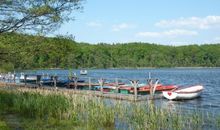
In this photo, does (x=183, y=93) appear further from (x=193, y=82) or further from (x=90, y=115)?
(x=193, y=82)

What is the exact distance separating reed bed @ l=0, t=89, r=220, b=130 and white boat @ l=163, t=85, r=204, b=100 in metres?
12.5

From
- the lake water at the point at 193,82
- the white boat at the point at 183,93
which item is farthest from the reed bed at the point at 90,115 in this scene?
the white boat at the point at 183,93

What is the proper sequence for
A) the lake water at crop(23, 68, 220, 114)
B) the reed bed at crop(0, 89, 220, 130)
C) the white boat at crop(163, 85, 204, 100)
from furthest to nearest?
the white boat at crop(163, 85, 204, 100) → the lake water at crop(23, 68, 220, 114) → the reed bed at crop(0, 89, 220, 130)

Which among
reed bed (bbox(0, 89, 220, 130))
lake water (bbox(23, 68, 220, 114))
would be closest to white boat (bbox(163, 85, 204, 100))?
lake water (bbox(23, 68, 220, 114))

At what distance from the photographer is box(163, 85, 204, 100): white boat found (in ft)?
107

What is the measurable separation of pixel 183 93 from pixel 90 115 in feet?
56.4

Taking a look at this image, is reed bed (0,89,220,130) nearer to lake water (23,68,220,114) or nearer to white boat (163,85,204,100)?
lake water (23,68,220,114)

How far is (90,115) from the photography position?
18.8 metres

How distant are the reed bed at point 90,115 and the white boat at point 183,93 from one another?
12.5 metres

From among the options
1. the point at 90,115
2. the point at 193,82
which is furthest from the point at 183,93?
the point at 193,82

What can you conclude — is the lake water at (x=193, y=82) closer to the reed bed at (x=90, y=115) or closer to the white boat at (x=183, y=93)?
the white boat at (x=183, y=93)

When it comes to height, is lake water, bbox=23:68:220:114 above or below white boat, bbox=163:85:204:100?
below

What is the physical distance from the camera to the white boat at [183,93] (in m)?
32.6

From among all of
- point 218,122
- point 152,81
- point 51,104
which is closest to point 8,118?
point 51,104
